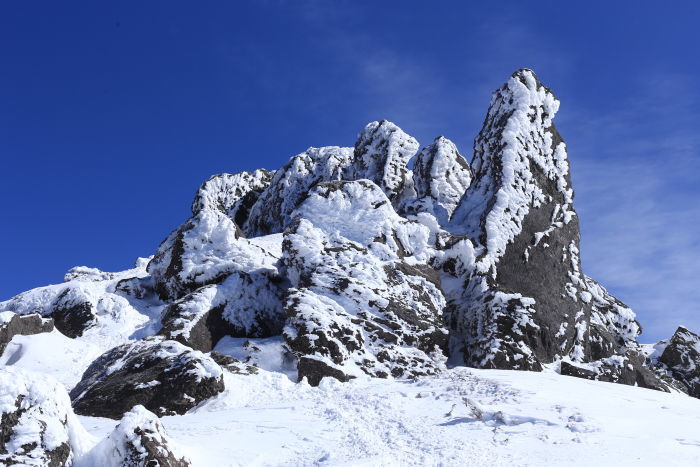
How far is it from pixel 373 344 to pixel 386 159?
36.8m

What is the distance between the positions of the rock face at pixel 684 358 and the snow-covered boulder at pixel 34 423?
42.9 meters

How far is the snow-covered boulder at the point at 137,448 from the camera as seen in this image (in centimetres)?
1212

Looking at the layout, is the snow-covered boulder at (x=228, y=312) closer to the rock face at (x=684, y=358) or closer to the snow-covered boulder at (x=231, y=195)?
the rock face at (x=684, y=358)

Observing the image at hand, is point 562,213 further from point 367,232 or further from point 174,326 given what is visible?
point 174,326

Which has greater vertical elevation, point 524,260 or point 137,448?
point 524,260

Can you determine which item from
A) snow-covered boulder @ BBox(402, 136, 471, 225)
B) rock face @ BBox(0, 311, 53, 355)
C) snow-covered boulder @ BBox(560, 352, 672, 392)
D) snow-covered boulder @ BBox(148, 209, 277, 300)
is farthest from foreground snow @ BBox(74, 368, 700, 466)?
snow-covered boulder @ BBox(402, 136, 471, 225)

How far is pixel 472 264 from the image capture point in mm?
38094

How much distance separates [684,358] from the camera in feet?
144

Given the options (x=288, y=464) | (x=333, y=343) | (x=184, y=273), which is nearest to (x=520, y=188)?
(x=333, y=343)

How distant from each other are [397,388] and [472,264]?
17.9 m

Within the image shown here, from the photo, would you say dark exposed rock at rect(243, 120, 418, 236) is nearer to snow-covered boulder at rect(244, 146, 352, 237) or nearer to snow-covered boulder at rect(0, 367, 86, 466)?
snow-covered boulder at rect(244, 146, 352, 237)

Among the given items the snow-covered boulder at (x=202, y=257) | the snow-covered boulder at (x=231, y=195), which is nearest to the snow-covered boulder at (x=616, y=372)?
the snow-covered boulder at (x=202, y=257)

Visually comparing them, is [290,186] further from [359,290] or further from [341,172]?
[359,290]

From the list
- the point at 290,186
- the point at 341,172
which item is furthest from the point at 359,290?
the point at 341,172
